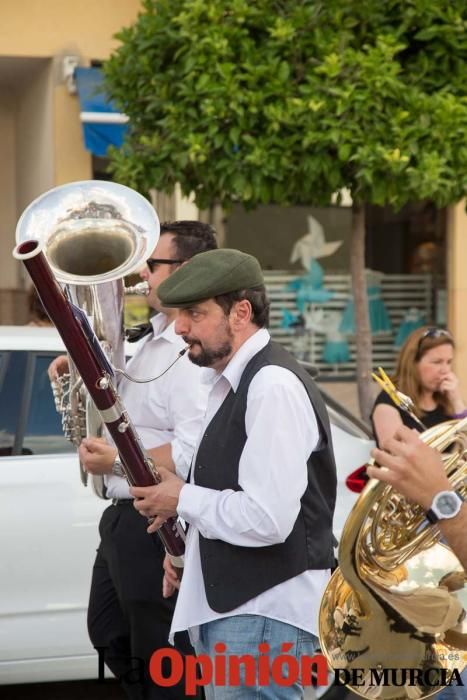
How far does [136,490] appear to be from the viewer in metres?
2.96

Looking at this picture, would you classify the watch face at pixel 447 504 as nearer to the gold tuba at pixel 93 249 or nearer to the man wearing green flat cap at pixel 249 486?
the man wearing green flat cap at pixel 249 486

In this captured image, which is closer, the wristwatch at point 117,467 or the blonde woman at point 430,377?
the wristwatch at point 117,467

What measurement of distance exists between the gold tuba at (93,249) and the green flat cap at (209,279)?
0.39 meters

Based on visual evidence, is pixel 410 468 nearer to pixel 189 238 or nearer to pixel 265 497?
pixel 265 497

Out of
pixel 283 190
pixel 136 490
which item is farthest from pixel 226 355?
pixel 283 190

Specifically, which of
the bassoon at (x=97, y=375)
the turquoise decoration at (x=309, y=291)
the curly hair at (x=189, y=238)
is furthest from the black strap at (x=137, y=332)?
the turquoise decoration at (x=309, y=291)

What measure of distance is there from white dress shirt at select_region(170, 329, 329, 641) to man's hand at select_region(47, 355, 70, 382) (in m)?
0.97

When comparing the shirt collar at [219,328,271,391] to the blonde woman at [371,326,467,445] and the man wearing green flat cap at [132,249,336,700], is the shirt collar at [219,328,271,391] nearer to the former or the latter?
the man wearing green flat cap at [132,249,336,700]

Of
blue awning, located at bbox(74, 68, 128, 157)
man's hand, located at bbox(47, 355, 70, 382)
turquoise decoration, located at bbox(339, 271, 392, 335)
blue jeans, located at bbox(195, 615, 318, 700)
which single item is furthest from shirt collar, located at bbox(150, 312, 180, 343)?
turquoise decoration, located at bbox(339, 271, 392, 335)

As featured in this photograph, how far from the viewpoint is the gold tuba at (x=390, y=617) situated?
2.59m

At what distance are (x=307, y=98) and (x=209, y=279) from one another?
4153 millimetres

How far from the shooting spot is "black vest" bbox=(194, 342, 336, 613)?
2.70 metres

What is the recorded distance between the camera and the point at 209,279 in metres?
2.77

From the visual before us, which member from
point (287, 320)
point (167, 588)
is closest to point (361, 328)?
point (287, 320)
